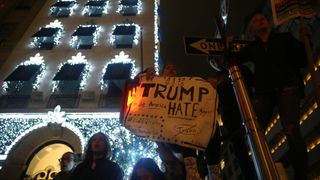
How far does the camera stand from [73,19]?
1986 centimetres

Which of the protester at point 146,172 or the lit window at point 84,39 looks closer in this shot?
the protester at point 146,172

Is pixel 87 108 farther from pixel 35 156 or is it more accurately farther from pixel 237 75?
pixel 237 75

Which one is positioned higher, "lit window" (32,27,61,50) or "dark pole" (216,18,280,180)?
"lit window" (32,27,61,50)

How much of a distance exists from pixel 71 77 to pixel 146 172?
12423mm

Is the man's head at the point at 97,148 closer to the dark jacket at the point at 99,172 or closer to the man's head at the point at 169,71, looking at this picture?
the dark jacket at the point at 99,172

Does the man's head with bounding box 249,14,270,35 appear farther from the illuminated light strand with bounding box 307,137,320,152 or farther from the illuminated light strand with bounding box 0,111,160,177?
the illuminated light strand with bounding box 307,137,320,152

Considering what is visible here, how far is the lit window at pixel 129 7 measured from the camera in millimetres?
19866

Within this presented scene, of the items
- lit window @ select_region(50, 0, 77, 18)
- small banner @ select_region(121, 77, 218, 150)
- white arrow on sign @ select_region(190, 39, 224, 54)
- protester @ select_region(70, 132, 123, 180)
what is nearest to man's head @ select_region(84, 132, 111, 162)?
protester @ select_region(70, 132, 123, 180)

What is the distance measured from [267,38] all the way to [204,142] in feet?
5.30

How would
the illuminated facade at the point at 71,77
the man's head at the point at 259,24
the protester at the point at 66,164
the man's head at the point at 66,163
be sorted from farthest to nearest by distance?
the illuminated facade at the point at 71,77 < the man's head at the point at 66,163 < the protester at the point at 66,164 < the man's head at the point at 259,24

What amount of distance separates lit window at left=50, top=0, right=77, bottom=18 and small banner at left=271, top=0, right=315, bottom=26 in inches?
700

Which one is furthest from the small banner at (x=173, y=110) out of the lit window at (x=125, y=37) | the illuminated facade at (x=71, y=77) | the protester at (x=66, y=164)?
the lit window at (x=125, y=37)

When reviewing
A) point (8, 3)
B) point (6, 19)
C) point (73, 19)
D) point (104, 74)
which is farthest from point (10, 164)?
point (8, 3)

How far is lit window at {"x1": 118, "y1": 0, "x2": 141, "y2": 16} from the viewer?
65.2 feet
